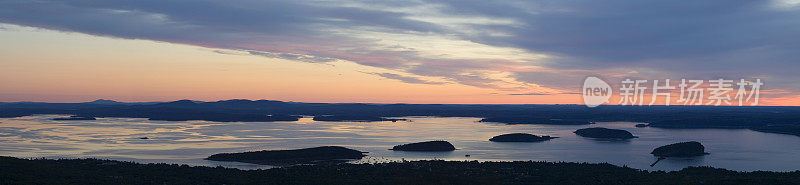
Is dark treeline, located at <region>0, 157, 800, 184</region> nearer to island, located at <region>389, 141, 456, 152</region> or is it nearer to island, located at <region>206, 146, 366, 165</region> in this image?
island, located at <region>206, 146, 366, 165</region>

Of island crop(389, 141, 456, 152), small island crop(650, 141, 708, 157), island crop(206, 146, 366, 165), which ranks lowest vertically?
island crop(206, 146, 366, 165)

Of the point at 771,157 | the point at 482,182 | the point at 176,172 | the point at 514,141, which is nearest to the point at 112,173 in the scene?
the point at 176,172

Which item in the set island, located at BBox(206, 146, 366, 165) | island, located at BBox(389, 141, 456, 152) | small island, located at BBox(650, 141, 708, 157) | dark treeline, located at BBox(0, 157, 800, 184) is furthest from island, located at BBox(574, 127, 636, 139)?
dark treeline, located at BBox(0, 157, 800, 184)

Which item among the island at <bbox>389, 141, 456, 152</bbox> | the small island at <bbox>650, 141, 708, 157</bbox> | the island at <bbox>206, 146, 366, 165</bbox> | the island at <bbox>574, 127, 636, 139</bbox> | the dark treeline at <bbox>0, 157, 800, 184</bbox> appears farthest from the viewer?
the island at <bbox>574, 127, 636, 139</bbox>

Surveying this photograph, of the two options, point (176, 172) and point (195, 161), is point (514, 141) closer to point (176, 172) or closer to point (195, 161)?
point (195, 161)

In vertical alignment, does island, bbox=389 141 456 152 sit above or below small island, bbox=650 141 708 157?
below

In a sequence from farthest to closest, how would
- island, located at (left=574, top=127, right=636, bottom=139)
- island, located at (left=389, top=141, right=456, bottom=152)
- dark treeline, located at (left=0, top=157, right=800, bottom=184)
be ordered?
1. island, located at (left=574, top=127, right=636, bottom=139)
2. island, located at (left=389, top=141, right=456, bottom=152)
3. dark treeline, located at (left=0, top=157, right=800, bottom=184)
